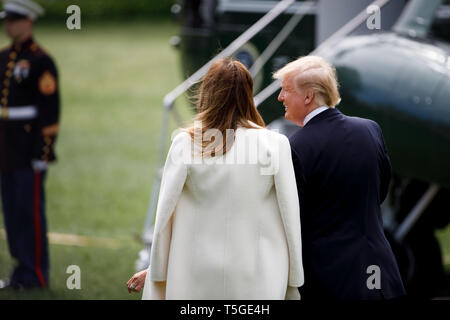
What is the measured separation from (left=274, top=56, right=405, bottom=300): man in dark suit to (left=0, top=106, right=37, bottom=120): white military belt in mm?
2905

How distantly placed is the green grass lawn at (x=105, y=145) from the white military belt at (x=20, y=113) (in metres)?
0.98

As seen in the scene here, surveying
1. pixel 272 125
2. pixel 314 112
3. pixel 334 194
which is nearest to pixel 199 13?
pixel 272 125

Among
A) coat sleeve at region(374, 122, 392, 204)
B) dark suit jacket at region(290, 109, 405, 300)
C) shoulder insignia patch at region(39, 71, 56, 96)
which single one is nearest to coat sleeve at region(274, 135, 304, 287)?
dark suit jacket at region(290, 109, 405, 300)

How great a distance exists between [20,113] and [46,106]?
0.61 feet

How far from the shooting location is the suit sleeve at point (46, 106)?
529 cm

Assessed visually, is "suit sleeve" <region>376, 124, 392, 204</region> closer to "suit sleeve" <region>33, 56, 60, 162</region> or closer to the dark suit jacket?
the dark suit jacket

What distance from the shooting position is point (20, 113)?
17.5 ft

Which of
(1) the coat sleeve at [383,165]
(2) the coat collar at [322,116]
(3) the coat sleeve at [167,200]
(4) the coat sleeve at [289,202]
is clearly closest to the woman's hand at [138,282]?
(3) the coat sleeve at [167,200]

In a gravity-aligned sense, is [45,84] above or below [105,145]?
above

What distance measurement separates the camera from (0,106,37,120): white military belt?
5336 mm

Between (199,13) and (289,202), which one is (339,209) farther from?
(199,13)

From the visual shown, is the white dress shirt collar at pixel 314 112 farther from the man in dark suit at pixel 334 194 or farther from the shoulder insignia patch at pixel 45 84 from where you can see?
the shoulder insignia patch at pixel 45 84
